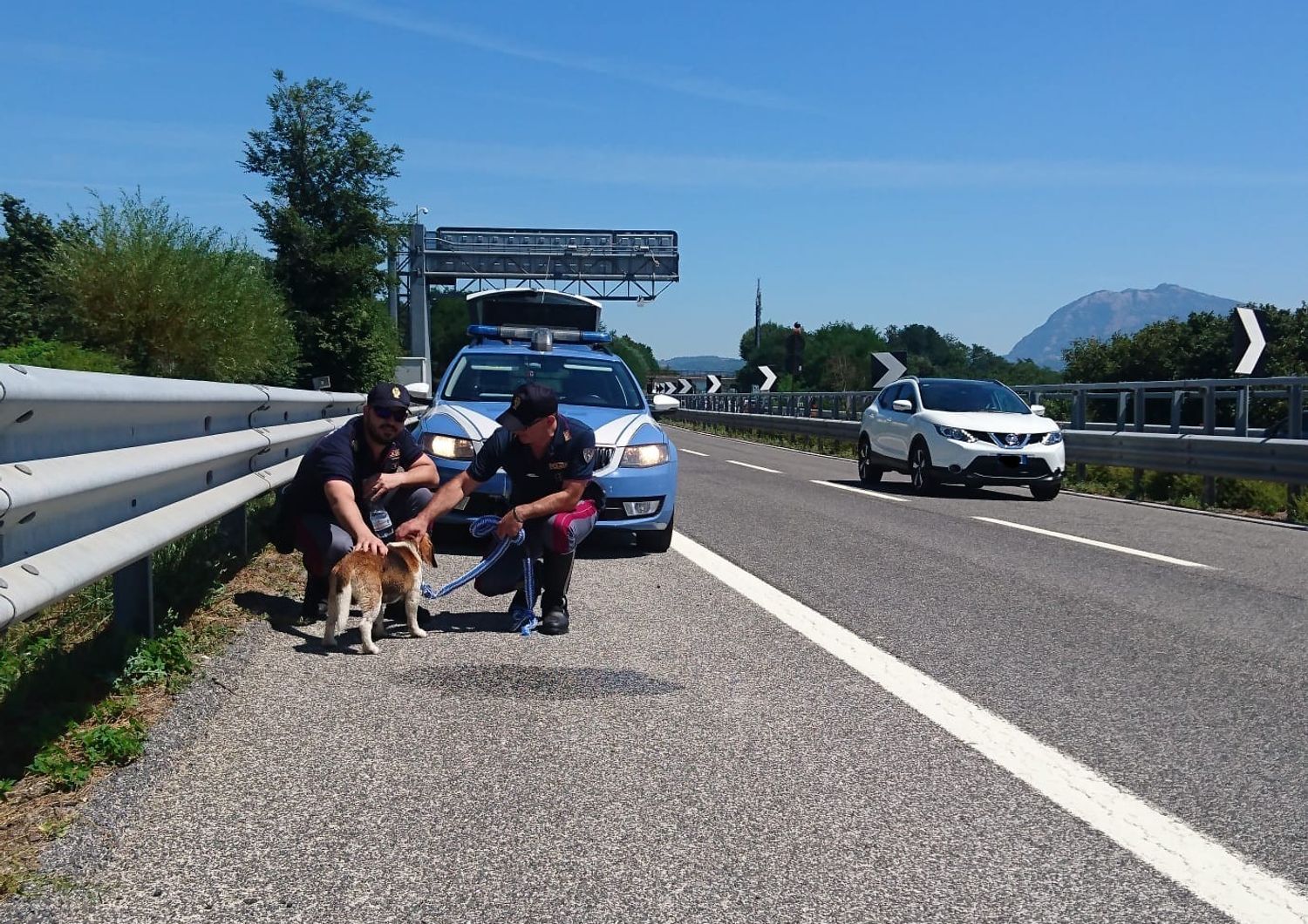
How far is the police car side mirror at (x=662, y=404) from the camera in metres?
10.8

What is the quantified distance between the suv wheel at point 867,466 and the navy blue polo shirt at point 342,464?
12524 millimetres

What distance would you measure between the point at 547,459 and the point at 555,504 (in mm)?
247

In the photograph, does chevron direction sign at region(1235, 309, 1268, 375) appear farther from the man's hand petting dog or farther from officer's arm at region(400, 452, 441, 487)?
the man's hand petting dog

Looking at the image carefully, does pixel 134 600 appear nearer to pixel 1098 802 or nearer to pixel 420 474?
pixel 420 474

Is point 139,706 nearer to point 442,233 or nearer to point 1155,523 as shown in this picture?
point 1155,523

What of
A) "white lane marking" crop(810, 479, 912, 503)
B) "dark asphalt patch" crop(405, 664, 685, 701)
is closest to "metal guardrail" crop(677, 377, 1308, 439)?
"white lane marking" crop(810, 479, 912, 503)

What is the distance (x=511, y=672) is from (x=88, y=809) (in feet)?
7.16

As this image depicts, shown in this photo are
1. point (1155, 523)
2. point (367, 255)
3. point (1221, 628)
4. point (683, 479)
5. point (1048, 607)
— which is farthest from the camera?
point (367, 255)

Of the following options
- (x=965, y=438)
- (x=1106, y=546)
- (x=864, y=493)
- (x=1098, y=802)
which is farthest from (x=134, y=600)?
(x=965, y=438)

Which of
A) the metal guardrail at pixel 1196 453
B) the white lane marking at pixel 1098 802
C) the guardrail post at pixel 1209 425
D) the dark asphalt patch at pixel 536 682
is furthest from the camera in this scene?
the guardrail post at pixel 1209 425

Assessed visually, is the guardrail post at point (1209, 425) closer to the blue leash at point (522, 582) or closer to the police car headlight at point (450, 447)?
the police car headlight at point (450, 447)

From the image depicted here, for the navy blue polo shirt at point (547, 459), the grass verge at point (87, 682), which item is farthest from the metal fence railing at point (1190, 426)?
the grass verge at point (87, 682)

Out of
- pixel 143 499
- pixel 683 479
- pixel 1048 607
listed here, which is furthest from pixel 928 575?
pixel 683 479

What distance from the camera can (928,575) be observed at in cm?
877
